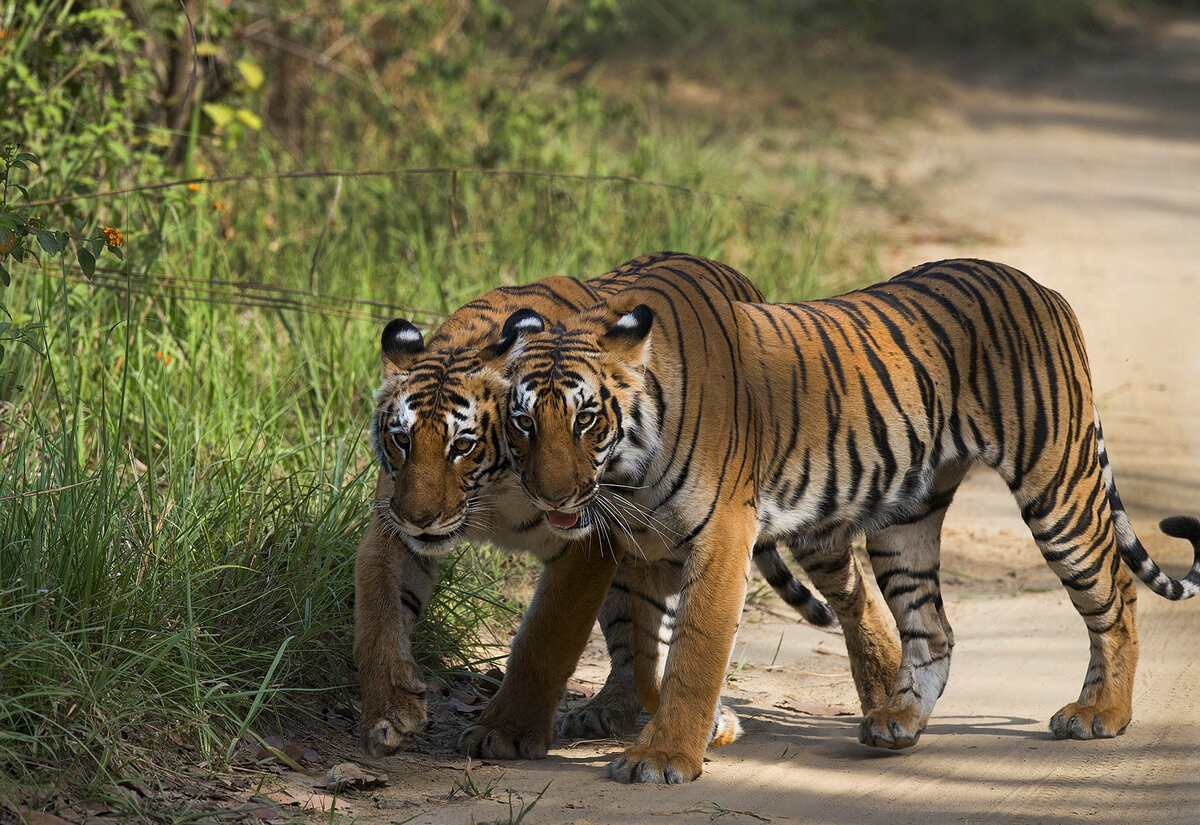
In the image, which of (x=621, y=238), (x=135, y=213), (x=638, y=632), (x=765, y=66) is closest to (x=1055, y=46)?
(x=765, y=66)

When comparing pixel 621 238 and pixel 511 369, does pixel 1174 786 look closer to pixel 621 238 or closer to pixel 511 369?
pixel 511 369

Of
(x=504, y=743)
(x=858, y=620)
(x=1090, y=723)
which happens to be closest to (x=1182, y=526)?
(x=1090, y=723)

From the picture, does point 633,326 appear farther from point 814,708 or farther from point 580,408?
point 814,708

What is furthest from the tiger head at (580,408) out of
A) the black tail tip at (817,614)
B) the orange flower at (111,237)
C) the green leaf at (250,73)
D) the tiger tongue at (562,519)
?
the green leaf at (250,73)

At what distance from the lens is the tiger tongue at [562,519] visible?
3.08 meters

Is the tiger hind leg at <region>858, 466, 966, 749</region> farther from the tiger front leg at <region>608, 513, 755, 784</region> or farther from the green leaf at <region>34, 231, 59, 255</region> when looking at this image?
the green leaf at <region>34, 231, 59, 255</region>

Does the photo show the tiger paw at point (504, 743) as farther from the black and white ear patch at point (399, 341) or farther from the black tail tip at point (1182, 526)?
the black tail tip at point (1182, 526)

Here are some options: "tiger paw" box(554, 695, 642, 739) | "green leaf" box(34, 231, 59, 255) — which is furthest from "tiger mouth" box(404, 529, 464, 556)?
"green leaf" box(34, 231, 59, 255)

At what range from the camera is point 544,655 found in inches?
137

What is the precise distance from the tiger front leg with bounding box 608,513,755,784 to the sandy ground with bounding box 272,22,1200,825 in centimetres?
7

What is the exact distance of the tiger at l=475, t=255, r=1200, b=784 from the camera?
126 inches

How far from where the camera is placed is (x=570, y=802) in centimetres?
307

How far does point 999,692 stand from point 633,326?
1.91 metres

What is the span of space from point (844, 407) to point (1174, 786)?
127cm
